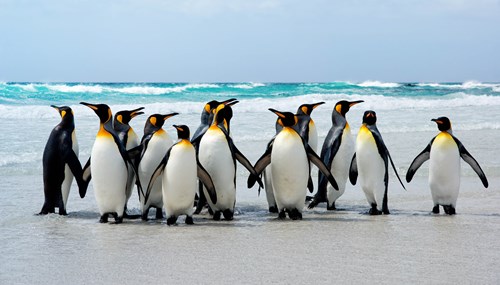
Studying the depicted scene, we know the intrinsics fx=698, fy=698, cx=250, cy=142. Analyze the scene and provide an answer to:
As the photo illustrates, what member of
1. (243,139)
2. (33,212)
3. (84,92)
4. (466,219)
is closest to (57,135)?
(33,212)

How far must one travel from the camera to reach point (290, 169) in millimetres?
6246

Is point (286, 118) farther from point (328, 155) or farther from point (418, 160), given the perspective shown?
point (418, 160)

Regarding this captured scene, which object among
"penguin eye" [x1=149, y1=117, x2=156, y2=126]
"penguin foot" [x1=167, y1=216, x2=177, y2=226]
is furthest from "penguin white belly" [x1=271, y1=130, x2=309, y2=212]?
"penguin eye" [x1=149, y1=117, x2=156, y2=126]

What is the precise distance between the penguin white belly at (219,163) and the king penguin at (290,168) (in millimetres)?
263

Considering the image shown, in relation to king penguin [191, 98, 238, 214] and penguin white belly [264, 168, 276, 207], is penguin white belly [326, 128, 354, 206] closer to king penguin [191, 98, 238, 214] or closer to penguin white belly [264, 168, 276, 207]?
penguin white belly [264, 168, 276, 207]

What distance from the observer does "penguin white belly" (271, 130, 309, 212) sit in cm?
624

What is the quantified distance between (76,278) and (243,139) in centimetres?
874

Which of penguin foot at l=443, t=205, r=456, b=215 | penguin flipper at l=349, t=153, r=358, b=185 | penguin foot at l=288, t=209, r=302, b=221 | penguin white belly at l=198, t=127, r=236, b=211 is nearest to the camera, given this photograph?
penguin white belly at l=198, t=127, r=236, b=211

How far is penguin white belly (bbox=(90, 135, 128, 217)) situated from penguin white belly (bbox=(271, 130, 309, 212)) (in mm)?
1375

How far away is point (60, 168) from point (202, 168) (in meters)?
1.46

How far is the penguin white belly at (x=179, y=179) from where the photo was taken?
584cm

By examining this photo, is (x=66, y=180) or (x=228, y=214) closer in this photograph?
(x=228, y=214)

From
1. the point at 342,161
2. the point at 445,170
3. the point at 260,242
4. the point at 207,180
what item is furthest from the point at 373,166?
the point at 260,242

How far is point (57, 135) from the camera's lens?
661 cm
